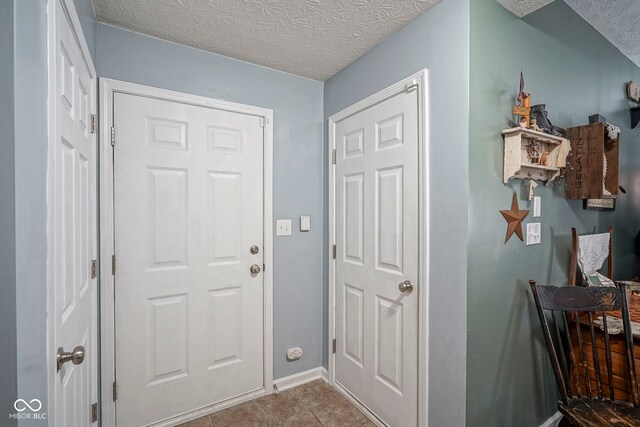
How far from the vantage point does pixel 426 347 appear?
5.13ft

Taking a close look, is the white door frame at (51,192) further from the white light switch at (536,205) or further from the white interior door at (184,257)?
the white light switch at (536,205)

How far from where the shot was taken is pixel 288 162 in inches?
88.0

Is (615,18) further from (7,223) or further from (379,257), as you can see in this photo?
(7,223)

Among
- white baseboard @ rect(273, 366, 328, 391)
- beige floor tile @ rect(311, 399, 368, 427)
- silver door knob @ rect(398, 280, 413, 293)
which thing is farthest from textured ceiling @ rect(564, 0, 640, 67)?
white baseboard @ rect(273, 366, 328, 391)

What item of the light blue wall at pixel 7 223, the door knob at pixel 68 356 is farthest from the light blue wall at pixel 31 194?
the door knob at pixel 68 356

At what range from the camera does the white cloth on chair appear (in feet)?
6.22

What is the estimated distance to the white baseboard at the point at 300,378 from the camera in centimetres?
221

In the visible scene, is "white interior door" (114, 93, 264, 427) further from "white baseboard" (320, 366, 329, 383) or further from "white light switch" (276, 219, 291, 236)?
"white baseboard" (320, 366, 329, 383)

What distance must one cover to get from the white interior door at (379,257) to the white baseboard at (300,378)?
0.19 m

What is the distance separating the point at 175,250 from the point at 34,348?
113cm

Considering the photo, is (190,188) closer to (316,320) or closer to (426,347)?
(316,320)

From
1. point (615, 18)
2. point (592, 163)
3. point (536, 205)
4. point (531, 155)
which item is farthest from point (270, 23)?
point (615, 18)

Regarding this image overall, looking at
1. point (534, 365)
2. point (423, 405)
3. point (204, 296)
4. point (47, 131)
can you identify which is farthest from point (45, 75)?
point (534, 365)

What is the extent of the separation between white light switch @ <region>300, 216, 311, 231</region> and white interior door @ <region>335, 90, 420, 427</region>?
0.23 meters
